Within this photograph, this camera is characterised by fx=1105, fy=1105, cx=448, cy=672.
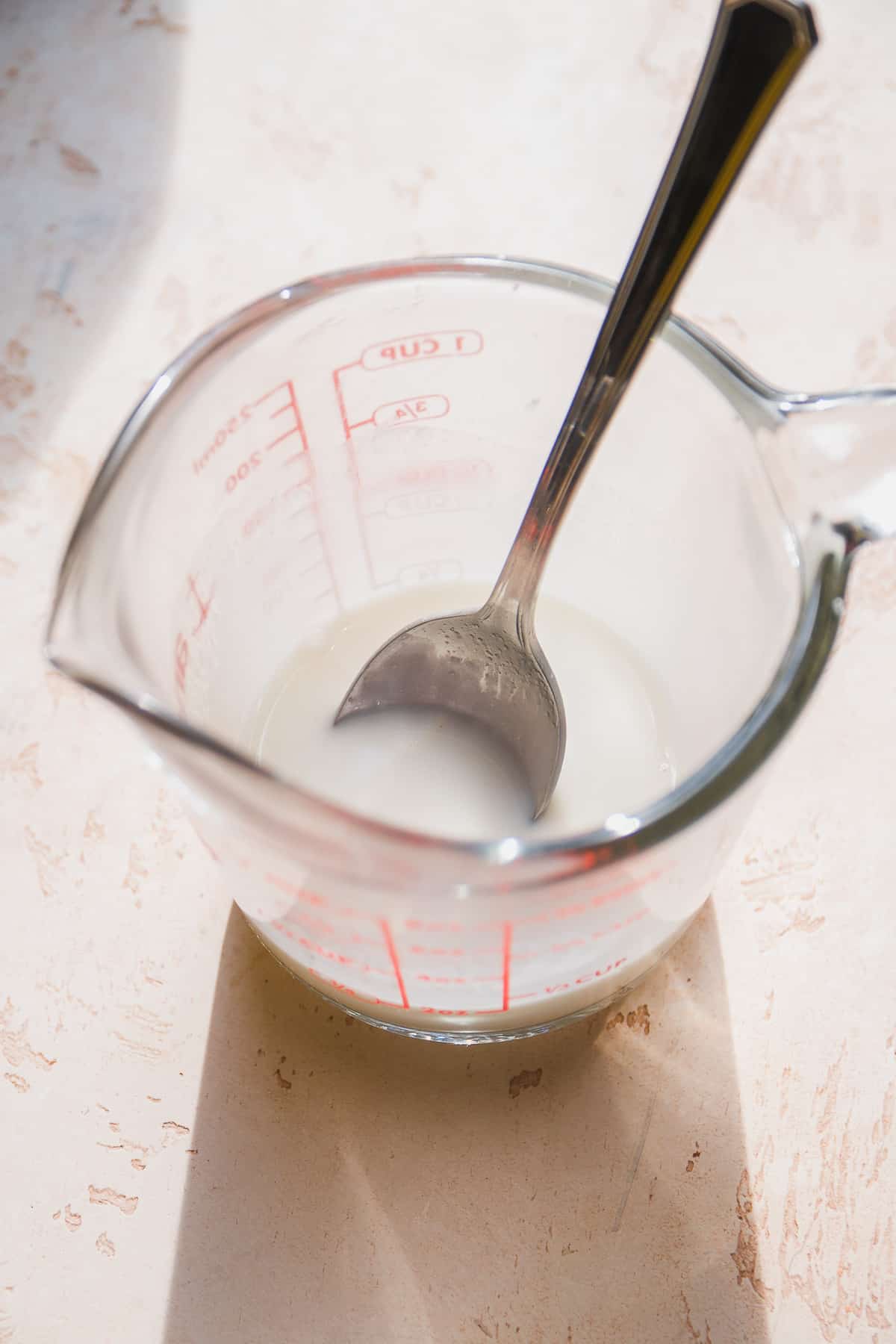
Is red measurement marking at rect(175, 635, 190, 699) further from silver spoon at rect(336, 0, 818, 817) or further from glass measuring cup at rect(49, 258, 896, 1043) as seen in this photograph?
silver spoon at rect(336, 0, 818, 817)

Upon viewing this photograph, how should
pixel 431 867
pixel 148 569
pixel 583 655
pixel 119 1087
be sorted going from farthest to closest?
1. pixel 583 655
2. pixel 119 1087
3. pixel 148 569
4. pixel 431 867

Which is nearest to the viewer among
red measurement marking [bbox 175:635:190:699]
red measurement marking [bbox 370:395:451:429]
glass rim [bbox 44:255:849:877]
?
glass rim [bbox 44:255:849:877]

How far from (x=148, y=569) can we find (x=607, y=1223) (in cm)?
40

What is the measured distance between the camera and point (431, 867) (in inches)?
15.2

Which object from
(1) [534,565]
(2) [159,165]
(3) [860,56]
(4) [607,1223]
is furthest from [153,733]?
(3) [860,56]

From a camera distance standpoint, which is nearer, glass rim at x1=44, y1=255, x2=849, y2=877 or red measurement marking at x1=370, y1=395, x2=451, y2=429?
glass rim at x1=44, y1=255, x2=849, y2=877

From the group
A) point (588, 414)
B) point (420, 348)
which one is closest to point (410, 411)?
point (420, 348)

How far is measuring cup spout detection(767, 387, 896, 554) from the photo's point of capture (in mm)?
452

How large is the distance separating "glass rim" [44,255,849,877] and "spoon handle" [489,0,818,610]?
4cm

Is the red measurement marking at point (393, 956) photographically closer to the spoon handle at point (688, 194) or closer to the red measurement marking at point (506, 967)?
the red measurement marking at point (506, 967)

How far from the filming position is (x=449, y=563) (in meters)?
0.75

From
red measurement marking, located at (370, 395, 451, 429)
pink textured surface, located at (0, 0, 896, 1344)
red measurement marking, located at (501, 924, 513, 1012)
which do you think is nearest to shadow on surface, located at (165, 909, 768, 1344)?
pink textured surface, located at (0, 0, 896, 1344)

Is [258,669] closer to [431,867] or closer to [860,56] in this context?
[431,867]

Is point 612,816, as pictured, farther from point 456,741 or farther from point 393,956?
point 456,741
